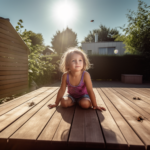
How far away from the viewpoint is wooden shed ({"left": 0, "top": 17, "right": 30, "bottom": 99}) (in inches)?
147

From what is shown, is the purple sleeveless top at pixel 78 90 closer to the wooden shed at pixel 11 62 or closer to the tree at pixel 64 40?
the wooden shed at pixel 11 62

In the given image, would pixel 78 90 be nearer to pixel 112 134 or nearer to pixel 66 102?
pixel 66 102

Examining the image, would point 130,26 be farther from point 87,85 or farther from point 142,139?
point 142,139

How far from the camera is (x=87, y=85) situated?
1.97m

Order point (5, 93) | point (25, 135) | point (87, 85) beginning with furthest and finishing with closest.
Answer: point (5, 93) → point (87, 85) → point (25, 135)

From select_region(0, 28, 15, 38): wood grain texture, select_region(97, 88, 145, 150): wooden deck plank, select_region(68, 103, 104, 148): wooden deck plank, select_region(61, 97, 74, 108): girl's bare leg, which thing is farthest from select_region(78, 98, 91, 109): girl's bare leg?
select_region(0, 28, 15, 38): wood grain texture

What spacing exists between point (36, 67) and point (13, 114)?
4.48 meters

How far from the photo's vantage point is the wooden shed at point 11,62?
3.74 m

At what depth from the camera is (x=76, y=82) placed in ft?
6.73

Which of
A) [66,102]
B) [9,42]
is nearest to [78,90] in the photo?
[66,102]

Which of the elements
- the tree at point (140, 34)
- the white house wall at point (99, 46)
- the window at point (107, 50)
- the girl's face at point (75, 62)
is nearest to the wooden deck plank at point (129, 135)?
the girl's face at point (75, 62)

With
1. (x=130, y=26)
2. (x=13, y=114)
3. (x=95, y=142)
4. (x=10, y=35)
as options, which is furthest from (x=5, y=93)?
(x=130, y=26)

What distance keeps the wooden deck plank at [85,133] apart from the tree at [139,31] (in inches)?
407

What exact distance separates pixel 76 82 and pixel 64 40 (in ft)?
100
